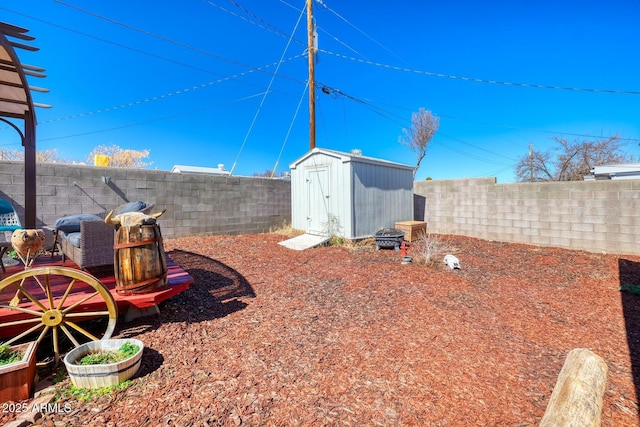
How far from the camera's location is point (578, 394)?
156 centimetres

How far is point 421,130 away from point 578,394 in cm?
2141

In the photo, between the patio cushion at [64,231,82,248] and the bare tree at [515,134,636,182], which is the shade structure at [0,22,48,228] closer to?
the patio cushion at [64,231,82,248]

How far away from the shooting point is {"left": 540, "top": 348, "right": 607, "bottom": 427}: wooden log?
140cm

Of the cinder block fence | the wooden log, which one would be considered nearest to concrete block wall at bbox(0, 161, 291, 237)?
the cinder block fence

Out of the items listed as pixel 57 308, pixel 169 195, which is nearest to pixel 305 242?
pixel 169 195

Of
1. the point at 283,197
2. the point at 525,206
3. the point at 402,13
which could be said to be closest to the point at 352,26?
the point at 402,13

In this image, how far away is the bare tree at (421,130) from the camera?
67.6 feet

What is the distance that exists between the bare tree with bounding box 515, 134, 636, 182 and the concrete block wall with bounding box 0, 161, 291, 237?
1797cm

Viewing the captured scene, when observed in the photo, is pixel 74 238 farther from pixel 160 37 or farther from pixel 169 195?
pixel 160 37

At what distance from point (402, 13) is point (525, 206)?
789 centimetres

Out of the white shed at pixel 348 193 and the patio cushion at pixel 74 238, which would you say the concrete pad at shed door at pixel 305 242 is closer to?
the white shed at pixel 348 193

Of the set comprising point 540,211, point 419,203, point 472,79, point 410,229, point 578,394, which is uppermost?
point 472,79

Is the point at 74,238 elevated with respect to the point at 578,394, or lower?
elevated

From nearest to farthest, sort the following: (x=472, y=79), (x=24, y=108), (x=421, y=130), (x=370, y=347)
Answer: (x=370, y=347) → (x=24, y=108) → (x=472, y=79) → (x=421, y=130)
